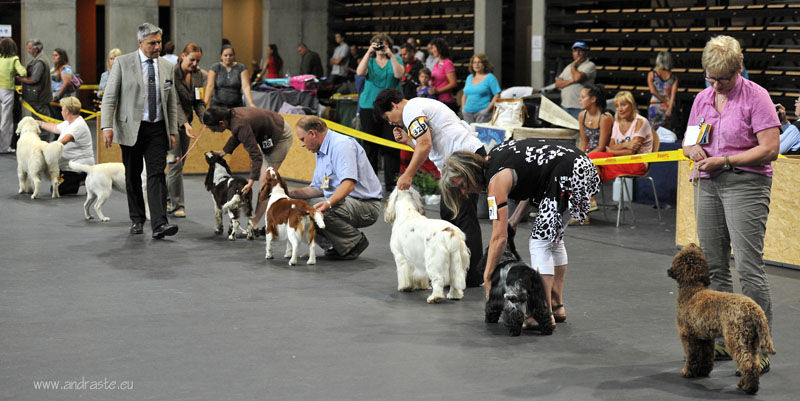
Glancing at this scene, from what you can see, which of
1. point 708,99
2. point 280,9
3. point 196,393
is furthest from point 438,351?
point 280,9

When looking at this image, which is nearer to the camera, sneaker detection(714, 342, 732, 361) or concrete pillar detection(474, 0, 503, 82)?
sneaker detection(714, 342, 732, 361)

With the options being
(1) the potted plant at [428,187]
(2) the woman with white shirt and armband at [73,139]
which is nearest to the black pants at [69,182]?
(2) the woman with white shirt and armband at [73,139]

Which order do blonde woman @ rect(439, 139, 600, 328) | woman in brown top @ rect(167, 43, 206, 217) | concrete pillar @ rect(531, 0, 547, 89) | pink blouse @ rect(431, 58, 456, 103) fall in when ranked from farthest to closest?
concrete pillar @ rect(531, 0, 547, 89)
pink blouse @ rect(431, 58, 456, 103)
woman in brown top @ rect(167, 43, 206, 217)
blonde woman @ rect(439, 139, 600, 328)

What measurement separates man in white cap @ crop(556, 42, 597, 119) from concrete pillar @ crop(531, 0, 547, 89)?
3179mm

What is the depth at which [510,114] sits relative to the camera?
34.4 feet

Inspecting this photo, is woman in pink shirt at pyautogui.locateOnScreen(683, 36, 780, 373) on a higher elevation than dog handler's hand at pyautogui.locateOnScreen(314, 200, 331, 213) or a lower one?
higher

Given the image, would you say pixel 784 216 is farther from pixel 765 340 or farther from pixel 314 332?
pixel 314 332

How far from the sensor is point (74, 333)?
498cm

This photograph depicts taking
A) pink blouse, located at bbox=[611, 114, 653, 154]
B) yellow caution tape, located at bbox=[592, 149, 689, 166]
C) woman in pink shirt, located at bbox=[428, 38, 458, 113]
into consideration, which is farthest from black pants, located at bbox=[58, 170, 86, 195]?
pink blouse, located at bbox=[611, 114, 653, 154]

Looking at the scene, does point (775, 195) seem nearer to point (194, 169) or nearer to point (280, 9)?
point (194, 169)

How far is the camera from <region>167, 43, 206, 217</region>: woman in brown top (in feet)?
29.1

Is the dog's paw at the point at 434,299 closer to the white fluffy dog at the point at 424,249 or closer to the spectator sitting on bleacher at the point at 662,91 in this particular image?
the white fluffy dog at the point at 424,249

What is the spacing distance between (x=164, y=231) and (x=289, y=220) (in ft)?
4.75

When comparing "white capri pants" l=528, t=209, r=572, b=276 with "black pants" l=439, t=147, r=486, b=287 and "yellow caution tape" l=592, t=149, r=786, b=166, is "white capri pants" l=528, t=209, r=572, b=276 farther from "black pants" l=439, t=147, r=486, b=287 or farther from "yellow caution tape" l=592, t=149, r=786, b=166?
"yellow caution tape" l=592, t=149, r=786, b=166
